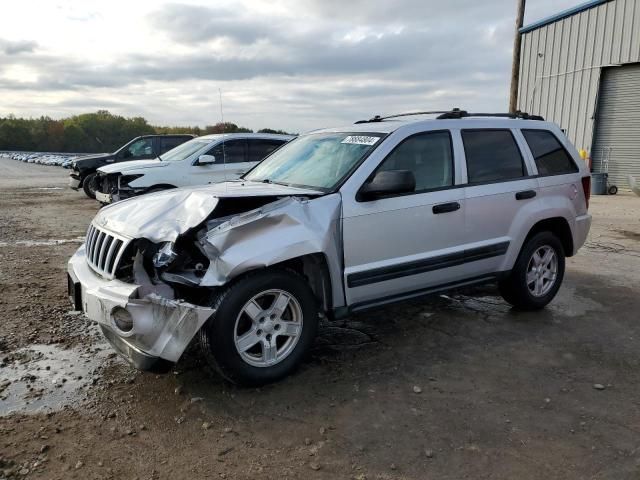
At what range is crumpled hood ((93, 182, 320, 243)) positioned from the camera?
3.44 m

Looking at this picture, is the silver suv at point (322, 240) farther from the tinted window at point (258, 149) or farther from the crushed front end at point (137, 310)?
the tinted window at point (258, 149)

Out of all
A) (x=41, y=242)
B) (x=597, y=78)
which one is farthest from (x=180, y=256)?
(x=597, y=78)

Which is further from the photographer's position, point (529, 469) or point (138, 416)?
point (138, 416)

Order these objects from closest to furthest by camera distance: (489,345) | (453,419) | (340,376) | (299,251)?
(453,419)
(299,251)
(340,376)
(489,345)

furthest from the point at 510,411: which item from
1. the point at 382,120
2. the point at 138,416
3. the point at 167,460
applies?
the point at 382,120

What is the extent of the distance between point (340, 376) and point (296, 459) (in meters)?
1.02

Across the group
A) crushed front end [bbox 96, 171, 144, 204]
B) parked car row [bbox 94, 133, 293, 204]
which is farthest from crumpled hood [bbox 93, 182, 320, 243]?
crushed front end [bbox 96, 171, 144, 204]

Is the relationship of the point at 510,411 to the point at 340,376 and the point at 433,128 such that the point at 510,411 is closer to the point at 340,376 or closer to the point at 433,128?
the point at 340,376

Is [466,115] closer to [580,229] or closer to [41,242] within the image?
[580,229]

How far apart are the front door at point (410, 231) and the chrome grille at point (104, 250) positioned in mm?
1544

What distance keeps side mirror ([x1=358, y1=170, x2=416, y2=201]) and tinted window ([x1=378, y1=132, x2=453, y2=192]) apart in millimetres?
301

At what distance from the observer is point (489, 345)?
4.41 metres

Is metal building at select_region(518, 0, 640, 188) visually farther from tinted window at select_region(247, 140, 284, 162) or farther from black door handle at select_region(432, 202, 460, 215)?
black door handle at select_region(432, 202, 460, 215)

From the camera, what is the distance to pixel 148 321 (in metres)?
3.22
